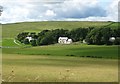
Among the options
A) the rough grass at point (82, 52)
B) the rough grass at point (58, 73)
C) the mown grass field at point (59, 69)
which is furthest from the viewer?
the rough grass at point (82, 52)

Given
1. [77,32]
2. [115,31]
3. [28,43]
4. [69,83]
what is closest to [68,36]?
[77,32]

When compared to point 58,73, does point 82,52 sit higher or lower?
lower

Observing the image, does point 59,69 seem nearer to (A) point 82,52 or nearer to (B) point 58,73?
(B) point 58,73

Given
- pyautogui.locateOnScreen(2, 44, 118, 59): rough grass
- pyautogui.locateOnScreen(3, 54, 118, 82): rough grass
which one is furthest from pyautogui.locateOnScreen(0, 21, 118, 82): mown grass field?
pyautogui.locateOnScreen(2, 44, 118, 59): rough grass

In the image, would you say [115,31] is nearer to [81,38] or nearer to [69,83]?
[81,38]

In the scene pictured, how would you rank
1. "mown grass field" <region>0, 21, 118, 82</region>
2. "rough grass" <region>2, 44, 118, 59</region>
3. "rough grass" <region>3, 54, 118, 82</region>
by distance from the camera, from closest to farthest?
"rough grass" <region>3, 54, 118, 82</region> < "mown grass field" <region>0, 21, 118, 82</region> < "rough grass" <region>2, 44, 118, 59</region>

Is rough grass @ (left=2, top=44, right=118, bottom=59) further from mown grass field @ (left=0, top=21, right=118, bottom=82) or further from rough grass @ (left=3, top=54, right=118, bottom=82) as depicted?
rough grass @ (left=3, top=54, right=118, bottom=82)

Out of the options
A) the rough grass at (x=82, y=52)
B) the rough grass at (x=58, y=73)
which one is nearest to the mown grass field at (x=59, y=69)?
the rough grass at (x=58, y=73)

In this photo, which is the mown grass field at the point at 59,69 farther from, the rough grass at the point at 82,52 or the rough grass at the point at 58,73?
the rough grass at the point at 82,52

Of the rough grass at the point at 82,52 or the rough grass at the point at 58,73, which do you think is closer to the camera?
the rough grass at the point at 58,73

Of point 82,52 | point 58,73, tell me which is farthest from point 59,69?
point 82,52

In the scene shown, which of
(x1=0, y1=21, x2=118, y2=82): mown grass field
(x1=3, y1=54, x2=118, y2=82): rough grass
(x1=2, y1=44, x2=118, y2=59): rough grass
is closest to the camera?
(x1=3, y1=54, x2=118, y2=82): rough grass

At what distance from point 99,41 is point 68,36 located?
131ft

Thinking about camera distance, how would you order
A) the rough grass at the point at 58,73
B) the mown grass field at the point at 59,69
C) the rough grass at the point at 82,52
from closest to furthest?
the rough grass at the point at 58,73, the mown grass field at the point at 59,69, the rough grass at the point at 82,52
